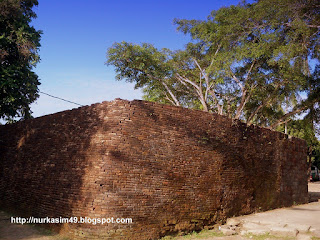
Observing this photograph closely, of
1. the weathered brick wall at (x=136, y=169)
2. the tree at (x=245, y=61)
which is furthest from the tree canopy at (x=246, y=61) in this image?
the weathered brick wall at (x=136, y=169)

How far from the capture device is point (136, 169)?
680 cm

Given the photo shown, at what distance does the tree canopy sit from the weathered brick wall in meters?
5.60

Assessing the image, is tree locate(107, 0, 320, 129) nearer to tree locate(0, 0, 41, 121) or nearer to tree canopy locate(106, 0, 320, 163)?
tree canopy locate(106, 0, 320, 163)

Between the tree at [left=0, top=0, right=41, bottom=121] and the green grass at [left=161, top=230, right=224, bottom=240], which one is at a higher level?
the tree at [left=0, top=0, right=41, bottom=121]

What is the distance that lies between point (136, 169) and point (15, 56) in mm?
9129

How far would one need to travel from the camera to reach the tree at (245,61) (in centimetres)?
1270

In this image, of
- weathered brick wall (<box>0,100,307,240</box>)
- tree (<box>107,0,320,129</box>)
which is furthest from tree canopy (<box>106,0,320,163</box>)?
weathered brick wall (<box>0,100,307,240</box>)

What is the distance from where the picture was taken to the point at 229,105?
18.7m

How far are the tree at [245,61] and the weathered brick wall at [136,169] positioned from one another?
5598 millimetres

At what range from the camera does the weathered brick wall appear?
6617mm

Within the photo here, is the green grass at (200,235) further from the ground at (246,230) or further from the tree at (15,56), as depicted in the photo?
the tree at (15,56)

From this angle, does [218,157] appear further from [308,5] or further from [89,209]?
[308,5]

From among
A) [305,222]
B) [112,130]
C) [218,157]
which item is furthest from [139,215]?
[305,222]

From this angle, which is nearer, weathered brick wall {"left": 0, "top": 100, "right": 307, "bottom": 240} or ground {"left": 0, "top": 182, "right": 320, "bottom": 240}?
weathered brick wall {"left": 0, "top": 100, "right": 307, "bottom": 240}
